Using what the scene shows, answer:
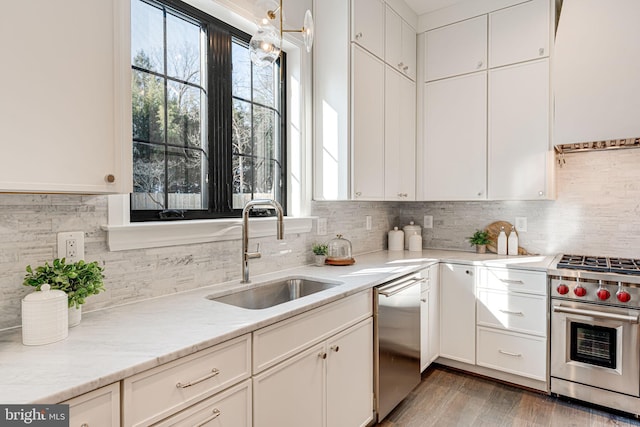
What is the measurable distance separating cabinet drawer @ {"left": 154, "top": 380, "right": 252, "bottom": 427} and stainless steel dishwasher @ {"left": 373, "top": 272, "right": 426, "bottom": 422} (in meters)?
1.00

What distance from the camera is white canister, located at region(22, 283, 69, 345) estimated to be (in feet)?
3.63

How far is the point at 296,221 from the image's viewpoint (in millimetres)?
2441

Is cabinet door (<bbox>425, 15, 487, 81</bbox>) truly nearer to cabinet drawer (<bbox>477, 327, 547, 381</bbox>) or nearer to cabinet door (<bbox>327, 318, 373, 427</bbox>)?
cabinet drawer (<bbox>477, 327, 547, 381</bbox>)

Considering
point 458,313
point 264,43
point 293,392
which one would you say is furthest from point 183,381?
point 458,313

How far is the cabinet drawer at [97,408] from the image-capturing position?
875 millimetres

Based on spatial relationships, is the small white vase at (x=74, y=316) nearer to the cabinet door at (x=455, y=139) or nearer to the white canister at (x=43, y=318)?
the white canister at (x=43, y=318)

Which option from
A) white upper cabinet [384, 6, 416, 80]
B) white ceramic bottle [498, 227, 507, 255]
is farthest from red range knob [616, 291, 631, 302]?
white upper cabinet [384, 6, 416, 80]

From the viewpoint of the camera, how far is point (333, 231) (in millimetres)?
2816

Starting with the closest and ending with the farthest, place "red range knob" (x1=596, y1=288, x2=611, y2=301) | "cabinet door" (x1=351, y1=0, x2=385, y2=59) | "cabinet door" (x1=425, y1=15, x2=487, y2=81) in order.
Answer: "red range knob" (x1=596, y1=288, x2=611, y2=301) → "cabinet door" (x1=351, y1=0, x2=385, y2=59) → "cabinet door" (x1=425, y1=15, x2=487, y2=81)

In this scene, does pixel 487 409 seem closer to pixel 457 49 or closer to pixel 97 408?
pixel 97 408

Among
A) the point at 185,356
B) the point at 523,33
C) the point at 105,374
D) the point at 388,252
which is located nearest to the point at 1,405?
the point at 105,374

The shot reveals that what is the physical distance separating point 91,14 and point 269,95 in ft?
4.41

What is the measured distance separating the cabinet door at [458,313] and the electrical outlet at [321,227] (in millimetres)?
1024

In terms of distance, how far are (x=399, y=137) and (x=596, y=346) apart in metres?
→ 1.99
